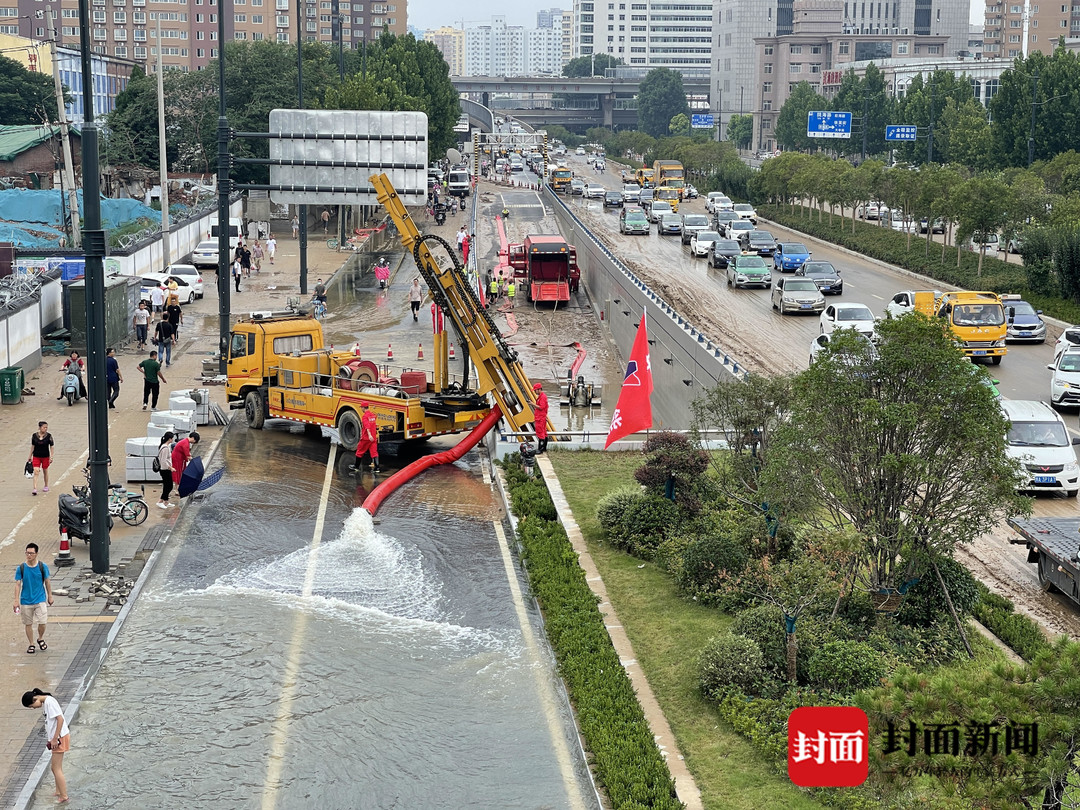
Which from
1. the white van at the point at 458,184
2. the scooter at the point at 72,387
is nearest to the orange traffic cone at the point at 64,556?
the scooter at the point at 72,387

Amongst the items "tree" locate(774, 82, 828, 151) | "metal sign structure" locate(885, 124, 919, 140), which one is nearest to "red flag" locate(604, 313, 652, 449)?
"metal sign structure" locate(885, 124, 919, 140)

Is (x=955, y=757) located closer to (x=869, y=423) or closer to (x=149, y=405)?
(x=869, y=423)

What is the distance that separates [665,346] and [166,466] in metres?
14.1

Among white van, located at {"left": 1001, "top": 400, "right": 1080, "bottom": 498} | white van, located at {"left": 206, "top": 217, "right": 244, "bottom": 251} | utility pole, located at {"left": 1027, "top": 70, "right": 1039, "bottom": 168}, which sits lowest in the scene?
white van, located at {"left": 1001, "top": 400, "right": 1080, "bottom": 498}

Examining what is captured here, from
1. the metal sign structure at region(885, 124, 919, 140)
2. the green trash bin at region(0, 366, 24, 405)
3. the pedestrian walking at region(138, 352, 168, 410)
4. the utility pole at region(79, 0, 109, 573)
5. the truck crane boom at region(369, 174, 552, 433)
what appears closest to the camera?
the utility pole at region(79, 0, 109, 573)

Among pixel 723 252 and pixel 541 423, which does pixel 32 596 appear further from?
pixel 723 252

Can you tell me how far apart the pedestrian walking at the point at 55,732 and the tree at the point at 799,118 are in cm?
12969

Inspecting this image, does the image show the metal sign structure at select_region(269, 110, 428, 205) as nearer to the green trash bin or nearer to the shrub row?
the green trash bin

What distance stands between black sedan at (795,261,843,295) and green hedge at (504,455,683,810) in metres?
30.3

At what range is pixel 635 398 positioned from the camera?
22750mm

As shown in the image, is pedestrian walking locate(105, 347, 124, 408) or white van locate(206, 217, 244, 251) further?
white van locate(206, 217, 244, 251)

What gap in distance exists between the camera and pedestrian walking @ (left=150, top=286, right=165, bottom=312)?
144 feet

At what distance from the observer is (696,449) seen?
66.7 feet

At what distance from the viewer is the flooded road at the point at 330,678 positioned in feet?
42.9
